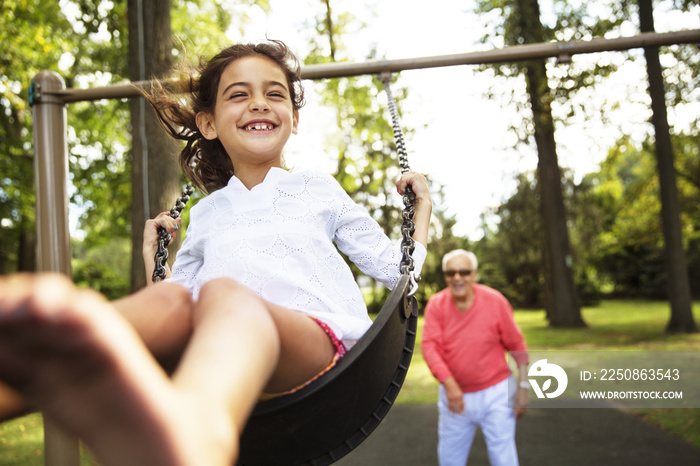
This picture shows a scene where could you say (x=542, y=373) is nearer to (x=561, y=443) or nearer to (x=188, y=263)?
(x=561, y=443)

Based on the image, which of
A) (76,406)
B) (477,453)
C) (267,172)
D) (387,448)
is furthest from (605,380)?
(76,406)

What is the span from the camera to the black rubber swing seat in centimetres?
149

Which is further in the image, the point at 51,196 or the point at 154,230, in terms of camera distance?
the point at 51,196

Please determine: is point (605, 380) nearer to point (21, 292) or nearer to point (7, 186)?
point (21, 292)

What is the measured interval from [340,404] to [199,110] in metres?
1.22

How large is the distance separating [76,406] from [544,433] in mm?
5416

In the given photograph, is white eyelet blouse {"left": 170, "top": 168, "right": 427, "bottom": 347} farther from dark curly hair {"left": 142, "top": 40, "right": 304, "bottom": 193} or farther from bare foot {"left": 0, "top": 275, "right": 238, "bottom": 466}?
bare foot {"left": 0, "top": 275, "right": 238, "bottom": 466}

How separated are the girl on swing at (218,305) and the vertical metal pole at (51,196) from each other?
96cm

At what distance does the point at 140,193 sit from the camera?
4.54m

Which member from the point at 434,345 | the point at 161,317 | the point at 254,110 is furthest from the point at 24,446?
the point at 161,317

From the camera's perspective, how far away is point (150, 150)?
461 centimetres

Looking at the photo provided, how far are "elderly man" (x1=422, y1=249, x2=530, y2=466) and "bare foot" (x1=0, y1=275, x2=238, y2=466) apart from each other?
9.98 ft

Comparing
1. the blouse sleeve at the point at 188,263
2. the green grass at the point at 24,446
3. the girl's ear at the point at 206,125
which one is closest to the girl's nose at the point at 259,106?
the girl's ear at the point at 206,125

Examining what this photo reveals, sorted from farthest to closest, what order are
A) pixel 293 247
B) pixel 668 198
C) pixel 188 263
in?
pixel 668 198, pixel 188 263, pixel 293 247
